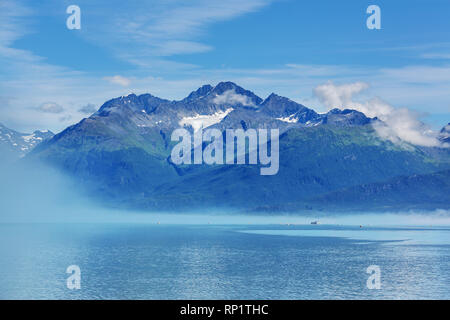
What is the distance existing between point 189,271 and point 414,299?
6303cm

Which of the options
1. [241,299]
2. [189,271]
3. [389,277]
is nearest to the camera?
[241,299]

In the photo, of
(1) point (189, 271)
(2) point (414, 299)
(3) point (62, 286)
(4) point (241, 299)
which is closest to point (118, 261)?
(1) point (189, 271)

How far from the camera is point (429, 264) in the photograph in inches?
7298

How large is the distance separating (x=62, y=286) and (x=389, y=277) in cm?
7476

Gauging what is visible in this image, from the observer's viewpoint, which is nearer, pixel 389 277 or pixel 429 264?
pixel 389 277
